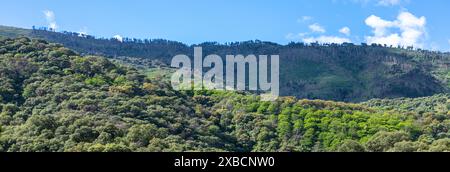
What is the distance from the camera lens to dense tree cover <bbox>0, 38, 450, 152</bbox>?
63.7 metres

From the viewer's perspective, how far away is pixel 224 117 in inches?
3935

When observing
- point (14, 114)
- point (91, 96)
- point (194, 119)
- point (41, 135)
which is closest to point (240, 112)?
point (194, 119)

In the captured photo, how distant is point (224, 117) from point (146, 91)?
13.2 meters

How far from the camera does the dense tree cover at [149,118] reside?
63.7 m

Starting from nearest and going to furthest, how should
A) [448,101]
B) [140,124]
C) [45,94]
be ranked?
1. [140,124]
2. [45,94]
3. [448,101]

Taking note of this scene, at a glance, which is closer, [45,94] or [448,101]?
[45,94]

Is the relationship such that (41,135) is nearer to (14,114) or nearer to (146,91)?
(14,114)

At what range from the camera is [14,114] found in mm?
74000

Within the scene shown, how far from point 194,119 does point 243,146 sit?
857cm

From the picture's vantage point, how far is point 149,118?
80.8m
